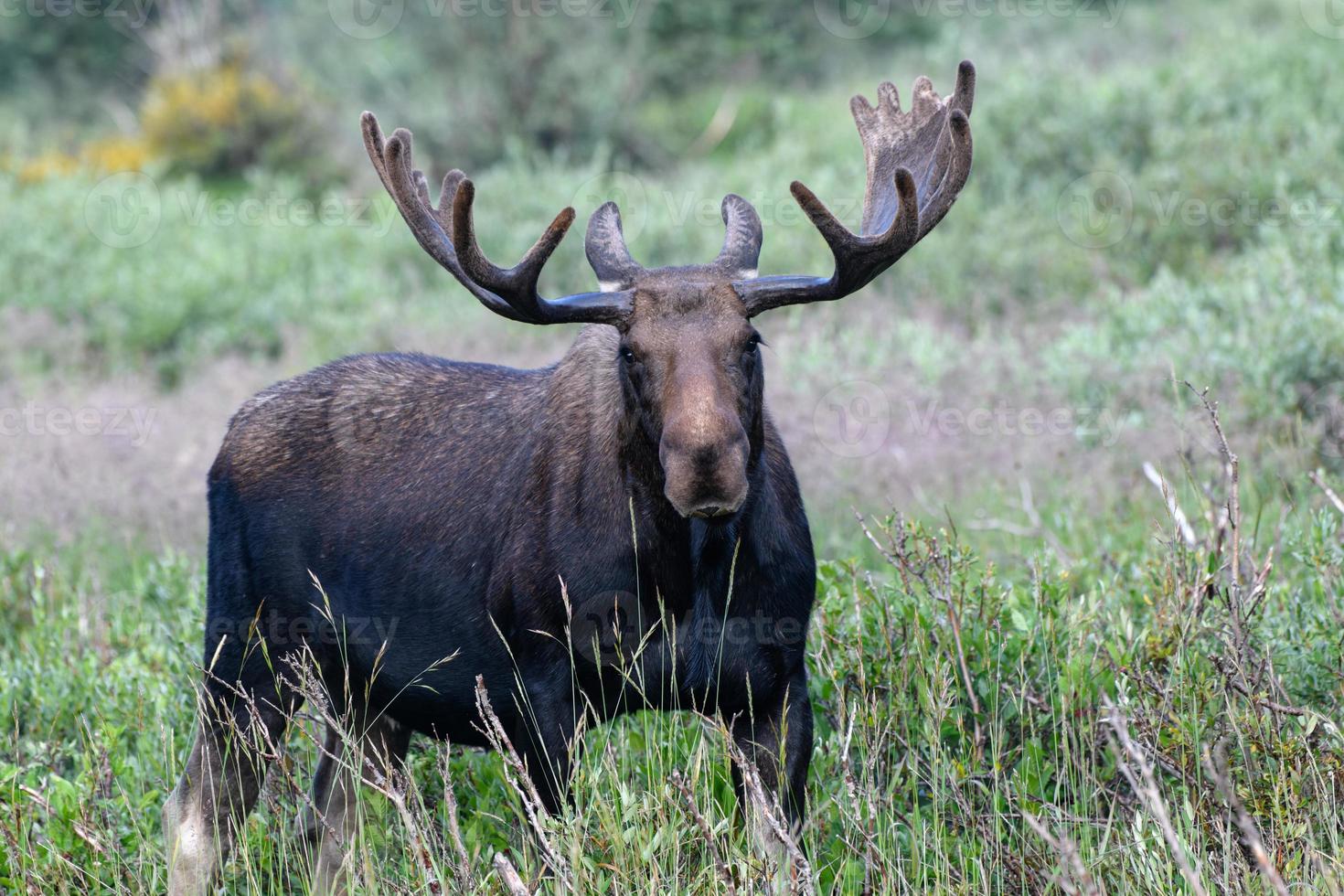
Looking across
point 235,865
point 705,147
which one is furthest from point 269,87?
point 235,865


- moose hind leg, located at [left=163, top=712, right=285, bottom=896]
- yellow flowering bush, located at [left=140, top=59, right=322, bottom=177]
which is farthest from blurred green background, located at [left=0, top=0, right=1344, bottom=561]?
moose hind leg, located at [left=163, top=712, right=285, bottom=896]

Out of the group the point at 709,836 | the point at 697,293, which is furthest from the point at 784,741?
the point at 697,293

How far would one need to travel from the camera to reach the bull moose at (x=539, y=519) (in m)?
4.05

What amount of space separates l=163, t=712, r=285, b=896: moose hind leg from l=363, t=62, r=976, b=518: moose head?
1.60m

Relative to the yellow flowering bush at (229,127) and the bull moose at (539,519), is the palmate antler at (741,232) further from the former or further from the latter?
the yellow flowering bush at (229,127)

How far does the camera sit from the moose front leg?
4016 mm

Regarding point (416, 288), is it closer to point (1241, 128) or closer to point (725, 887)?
point (1241, 128)

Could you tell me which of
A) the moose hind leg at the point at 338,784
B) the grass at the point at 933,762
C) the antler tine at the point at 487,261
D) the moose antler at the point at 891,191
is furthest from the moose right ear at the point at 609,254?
the moose hind leg at the point at 338,784

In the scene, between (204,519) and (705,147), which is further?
(705,147)

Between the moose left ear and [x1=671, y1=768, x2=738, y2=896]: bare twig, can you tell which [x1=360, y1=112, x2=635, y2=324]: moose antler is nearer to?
the moose left ear

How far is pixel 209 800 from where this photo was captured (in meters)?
4.68

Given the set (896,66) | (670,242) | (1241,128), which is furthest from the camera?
(896,66)

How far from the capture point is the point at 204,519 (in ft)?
28.5

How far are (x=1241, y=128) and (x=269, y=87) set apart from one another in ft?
49.0
